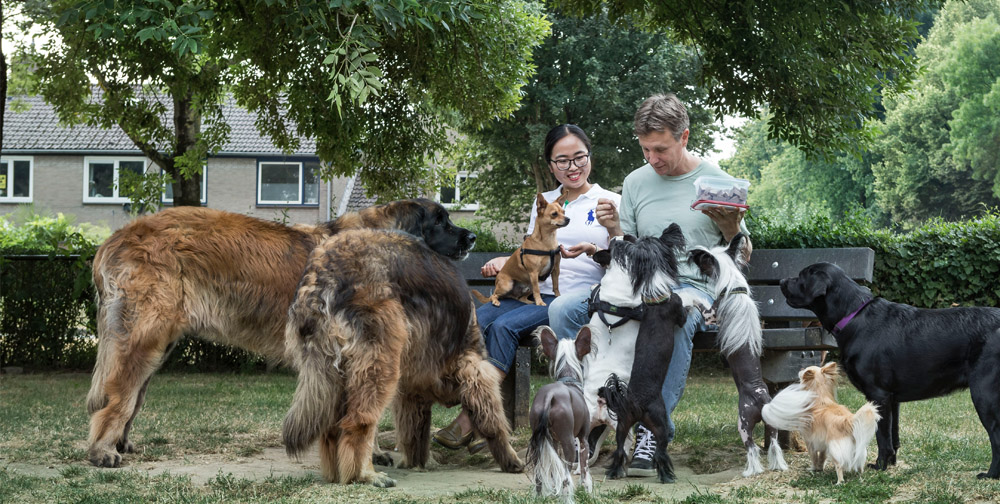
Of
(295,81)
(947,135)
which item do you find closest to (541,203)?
(295,81)

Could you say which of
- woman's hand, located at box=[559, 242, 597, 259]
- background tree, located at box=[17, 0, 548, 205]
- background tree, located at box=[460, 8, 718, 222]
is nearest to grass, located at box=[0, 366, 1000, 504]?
woman's hand, located at box=[559, 242, 597, 259]

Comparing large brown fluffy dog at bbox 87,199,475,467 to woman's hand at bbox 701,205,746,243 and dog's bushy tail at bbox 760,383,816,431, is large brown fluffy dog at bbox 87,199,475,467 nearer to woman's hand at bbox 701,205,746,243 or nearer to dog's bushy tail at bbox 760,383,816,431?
woman's hand at bbox 701,205,746,243

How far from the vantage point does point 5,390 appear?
9883mm

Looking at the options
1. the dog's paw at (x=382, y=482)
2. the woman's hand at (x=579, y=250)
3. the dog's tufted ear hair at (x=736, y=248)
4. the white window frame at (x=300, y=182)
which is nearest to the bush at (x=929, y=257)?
the woman's hand at (x=579, y=250)

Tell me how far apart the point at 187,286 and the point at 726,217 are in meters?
3.06

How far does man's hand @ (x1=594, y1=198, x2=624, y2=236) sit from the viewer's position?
5.09 metres

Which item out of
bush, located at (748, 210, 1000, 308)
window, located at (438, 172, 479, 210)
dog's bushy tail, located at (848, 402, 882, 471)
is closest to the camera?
dog's bushy tail, located at (848, 402, 882, 471)

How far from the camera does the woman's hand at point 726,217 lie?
4590mm

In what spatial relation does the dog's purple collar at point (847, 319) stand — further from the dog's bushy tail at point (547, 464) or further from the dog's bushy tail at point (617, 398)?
the dog's bushy tail at point (547, 464)

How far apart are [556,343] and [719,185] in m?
1.26

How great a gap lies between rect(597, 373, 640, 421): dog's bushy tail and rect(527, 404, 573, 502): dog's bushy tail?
2.01 ft

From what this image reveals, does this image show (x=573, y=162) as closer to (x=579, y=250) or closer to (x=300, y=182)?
(x=579, y=250)

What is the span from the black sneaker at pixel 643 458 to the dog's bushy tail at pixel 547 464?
933mm

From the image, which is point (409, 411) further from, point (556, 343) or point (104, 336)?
point (104, 336)
